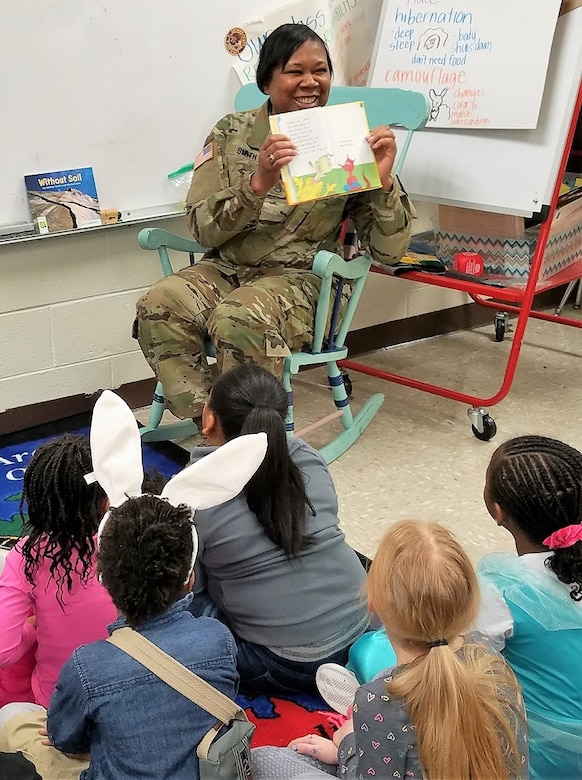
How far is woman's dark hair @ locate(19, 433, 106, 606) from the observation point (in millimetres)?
1287

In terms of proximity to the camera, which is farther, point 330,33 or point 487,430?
point 330,33

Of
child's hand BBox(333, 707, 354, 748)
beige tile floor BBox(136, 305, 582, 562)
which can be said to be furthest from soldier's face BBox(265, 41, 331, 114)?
child's hand BBox(333, 707, 354, 748)

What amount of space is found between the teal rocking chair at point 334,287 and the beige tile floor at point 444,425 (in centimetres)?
9

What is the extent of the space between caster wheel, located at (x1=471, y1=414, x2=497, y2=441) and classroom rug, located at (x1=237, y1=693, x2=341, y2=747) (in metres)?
1.22

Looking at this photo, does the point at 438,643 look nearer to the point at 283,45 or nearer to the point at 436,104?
the point at 283,45

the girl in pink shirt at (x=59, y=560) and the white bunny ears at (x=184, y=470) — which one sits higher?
the white bunny ears at (x=184, y=470)

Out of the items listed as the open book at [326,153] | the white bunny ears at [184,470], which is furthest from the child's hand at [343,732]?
the open book at [326,153]

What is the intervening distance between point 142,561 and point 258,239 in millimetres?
1542

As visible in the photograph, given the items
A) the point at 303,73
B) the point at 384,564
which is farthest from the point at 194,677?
the point at 303,73

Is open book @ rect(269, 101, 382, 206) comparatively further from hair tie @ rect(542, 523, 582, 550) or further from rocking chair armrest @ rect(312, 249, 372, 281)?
hair tie @ rect(542, 523, 582, 550)

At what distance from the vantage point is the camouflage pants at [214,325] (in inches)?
86.0

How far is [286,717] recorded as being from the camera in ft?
4.93

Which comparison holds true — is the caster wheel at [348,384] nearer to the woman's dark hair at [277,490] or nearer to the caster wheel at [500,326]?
the caster wheel at [500,326]

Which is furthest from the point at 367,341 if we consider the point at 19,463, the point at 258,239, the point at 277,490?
the point at 277,490
